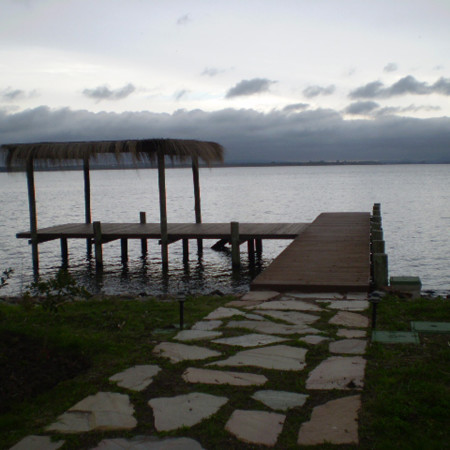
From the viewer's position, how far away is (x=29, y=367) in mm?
4496

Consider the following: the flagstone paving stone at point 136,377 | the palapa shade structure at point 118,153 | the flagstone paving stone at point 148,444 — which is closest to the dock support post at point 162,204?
the palapa shade structure at point 118,153

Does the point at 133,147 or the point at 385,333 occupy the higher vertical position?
the point at 133,147

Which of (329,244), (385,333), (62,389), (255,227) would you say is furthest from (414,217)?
(62,389)

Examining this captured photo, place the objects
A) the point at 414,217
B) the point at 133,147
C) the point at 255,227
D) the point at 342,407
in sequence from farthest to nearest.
Answer: the point at 414,217, the point at 255,227, the point at 133,147, the point at 342,407

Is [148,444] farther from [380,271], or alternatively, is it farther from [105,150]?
[105,150]

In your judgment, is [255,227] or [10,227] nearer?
[255,227]

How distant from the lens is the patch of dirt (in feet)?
13.4

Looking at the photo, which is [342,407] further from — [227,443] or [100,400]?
[100,400]

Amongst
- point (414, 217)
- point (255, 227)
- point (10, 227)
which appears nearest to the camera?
point (255, 227)

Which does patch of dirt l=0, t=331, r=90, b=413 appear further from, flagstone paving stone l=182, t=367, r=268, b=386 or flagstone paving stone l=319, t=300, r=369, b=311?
flagstone paving stone l=319, t=300, r=369, b=311

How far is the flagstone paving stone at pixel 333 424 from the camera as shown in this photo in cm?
319

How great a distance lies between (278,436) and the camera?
325cm

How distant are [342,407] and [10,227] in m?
30.9

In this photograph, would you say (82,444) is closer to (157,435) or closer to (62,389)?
(157,435)
